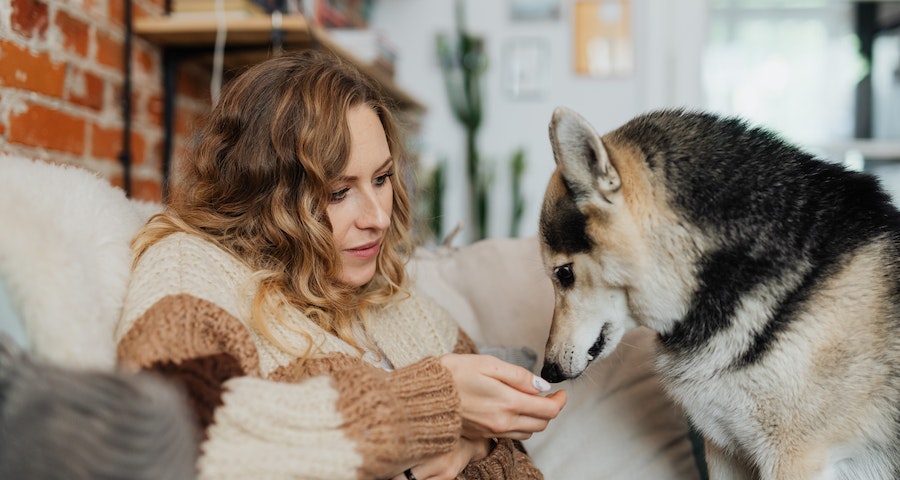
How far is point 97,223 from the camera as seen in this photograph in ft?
3.34

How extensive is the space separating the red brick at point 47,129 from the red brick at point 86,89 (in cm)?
5

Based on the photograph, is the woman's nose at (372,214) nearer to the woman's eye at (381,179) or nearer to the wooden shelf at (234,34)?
the woman's eye at (381,179)

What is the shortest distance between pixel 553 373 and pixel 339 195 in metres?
0.49

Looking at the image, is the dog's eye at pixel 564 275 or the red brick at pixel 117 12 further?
the red brick at pixel 117 12

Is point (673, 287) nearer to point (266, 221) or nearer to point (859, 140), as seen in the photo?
point (266, 221)

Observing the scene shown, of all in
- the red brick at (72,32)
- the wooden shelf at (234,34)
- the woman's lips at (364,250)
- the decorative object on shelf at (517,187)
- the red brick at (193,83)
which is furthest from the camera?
the decorative object on shelf at (517,187)

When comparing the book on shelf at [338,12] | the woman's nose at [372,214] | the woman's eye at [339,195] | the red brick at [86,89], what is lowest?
the woman's nose at [372,214]

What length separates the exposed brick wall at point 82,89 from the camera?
138 cm

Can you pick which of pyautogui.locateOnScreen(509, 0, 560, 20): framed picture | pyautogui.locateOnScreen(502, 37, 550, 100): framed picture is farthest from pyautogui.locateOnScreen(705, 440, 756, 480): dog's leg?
pyautogui.locateOnScreen(509, 0, 560, 20): framed picture

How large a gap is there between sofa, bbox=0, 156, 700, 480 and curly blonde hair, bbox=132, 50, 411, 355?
14 centimetres

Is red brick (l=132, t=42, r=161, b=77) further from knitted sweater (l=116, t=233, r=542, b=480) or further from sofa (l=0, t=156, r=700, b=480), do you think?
knitted sweater (l=116, t=233, r=542, b=480)

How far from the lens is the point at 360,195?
126 centimetres

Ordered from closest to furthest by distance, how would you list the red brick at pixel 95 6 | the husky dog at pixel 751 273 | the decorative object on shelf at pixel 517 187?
the husky dog at pixel 751 273, the red brick at pixel 95 6, the decorative object on shelf at pixel 517 187

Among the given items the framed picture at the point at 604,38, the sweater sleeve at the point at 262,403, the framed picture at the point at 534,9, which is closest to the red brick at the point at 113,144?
the sweater sleeve at the point at 262,403
